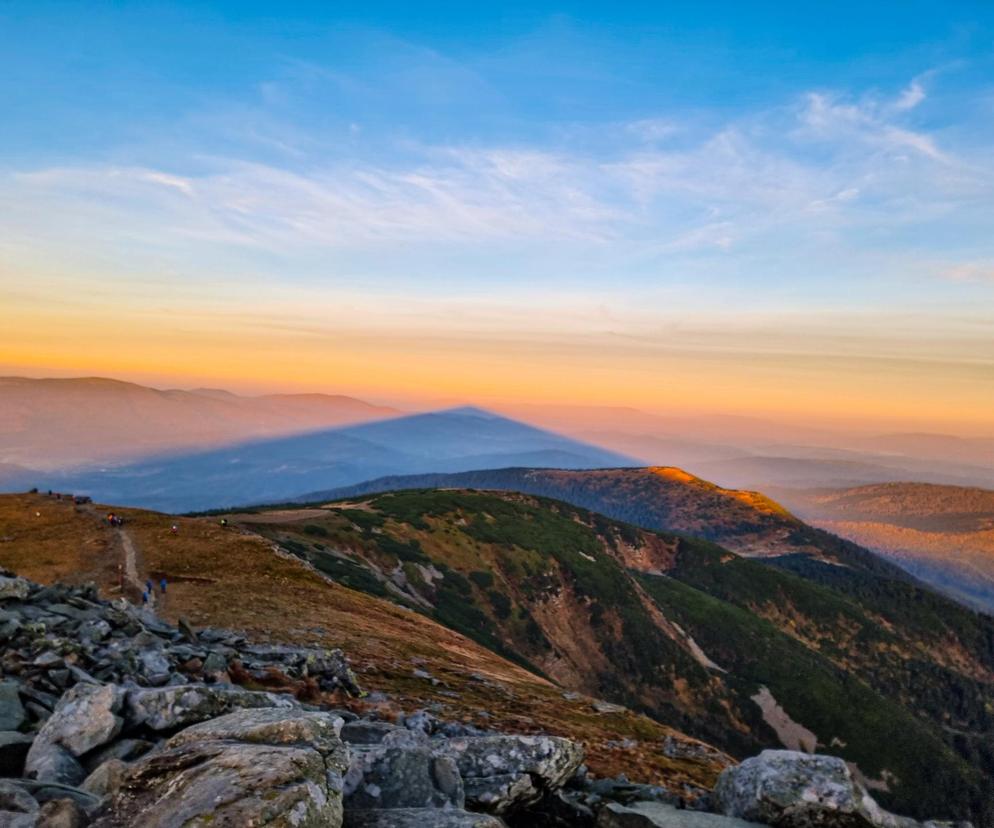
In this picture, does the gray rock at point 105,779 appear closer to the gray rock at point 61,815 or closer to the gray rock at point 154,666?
the gray rock at point 61,815

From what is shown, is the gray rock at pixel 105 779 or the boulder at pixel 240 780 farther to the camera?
the gray rock at pixel 105 779

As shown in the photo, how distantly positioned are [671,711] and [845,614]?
111225mm

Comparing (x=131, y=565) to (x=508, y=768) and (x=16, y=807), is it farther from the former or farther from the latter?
(x=508, y=768)

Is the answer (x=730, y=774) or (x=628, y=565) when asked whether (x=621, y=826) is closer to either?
(x=730, y=774)

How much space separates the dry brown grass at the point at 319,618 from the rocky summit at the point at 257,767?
31.6 ft

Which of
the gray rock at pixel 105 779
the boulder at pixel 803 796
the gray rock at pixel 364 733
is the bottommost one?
the boulder at pixel 803 796

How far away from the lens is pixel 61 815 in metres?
8.20

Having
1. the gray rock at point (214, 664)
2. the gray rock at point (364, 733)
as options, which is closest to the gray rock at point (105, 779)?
the gray rock at point (364, 733)

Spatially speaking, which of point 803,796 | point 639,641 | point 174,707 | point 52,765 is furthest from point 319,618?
point 639,641

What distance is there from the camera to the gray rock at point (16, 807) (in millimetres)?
8180

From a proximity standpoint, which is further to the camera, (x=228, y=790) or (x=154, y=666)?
(x=154, y=666)

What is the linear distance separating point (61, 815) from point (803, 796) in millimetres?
13898

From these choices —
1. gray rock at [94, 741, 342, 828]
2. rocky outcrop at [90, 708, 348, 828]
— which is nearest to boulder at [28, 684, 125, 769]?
rocky outcrop at [90, 708, 348, 828]

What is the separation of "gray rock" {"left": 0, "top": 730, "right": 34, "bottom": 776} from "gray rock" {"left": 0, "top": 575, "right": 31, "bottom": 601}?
1238 cm
